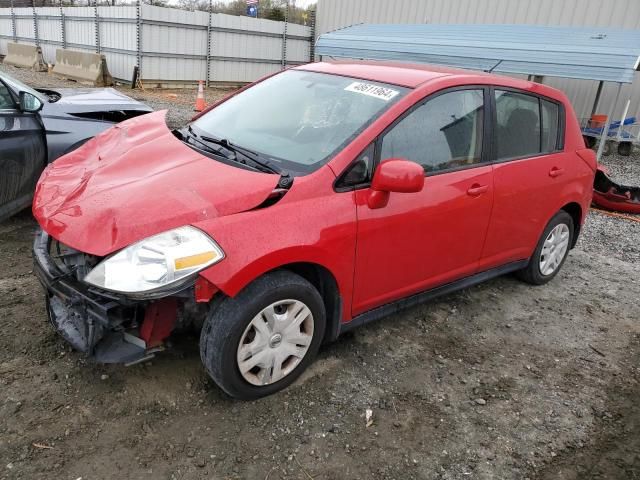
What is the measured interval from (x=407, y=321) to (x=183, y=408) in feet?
5.66

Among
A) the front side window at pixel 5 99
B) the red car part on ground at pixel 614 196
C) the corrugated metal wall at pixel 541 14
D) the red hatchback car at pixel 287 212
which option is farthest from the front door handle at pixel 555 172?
the corrugated metal wall at pixel 541 14

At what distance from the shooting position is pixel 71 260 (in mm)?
2574

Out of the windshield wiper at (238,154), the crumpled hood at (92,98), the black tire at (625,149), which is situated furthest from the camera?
the black tire at (625,149)

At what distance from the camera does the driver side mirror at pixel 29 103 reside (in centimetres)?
425

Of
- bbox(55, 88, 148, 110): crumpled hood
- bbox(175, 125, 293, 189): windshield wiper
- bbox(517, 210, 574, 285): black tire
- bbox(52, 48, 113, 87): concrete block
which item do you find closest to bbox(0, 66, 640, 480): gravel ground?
bbox(517, 210, 574, 285): black tire

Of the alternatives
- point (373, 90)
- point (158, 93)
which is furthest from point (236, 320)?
point (158, 93)

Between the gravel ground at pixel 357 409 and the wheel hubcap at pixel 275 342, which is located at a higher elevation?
the wheel hubcap at pixel 275 342

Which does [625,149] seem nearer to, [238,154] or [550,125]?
[550,125]

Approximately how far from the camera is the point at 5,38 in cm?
2359

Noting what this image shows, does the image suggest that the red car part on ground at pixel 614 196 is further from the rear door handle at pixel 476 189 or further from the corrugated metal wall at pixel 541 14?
the corrugated metal wall at pixel 541 14

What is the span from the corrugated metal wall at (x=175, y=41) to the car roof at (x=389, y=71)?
13.9 metres

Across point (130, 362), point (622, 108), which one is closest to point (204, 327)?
point (130, 362)

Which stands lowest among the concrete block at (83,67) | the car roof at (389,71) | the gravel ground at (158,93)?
the gravel ground at (158,93)

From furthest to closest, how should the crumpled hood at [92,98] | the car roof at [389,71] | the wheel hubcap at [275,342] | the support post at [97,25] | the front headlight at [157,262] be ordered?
the support post at [97,25], the crumpled hood at [92,98], the car roof at [389,71], the wheel hubcap at [275,342], the front headlight at [157,262]
